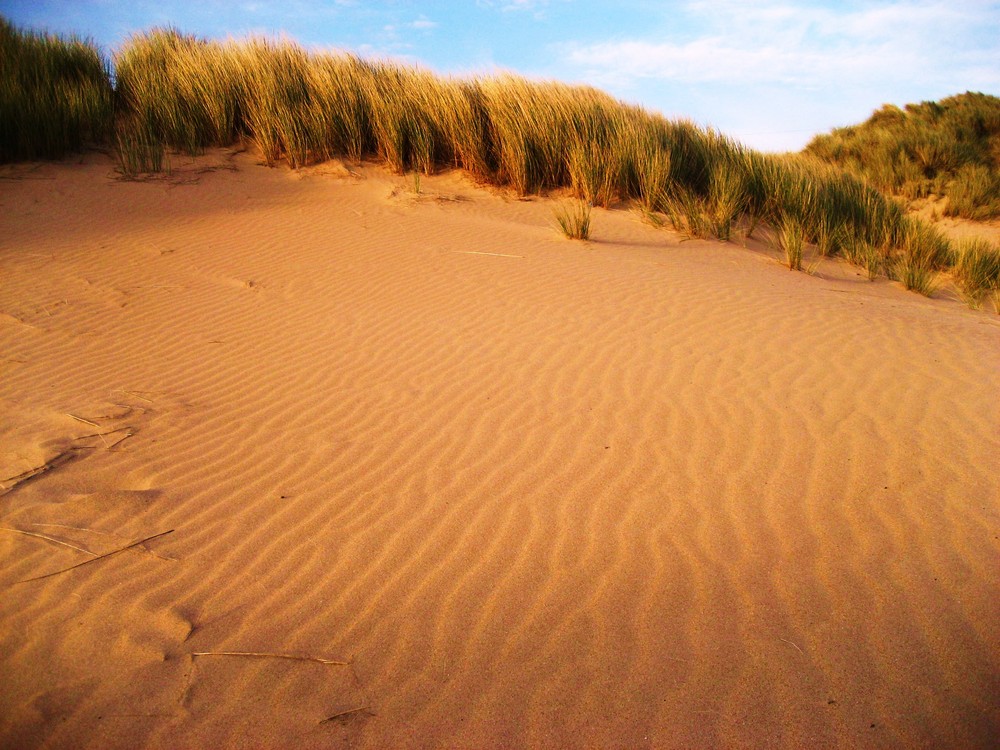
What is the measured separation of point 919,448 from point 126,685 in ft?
12.2

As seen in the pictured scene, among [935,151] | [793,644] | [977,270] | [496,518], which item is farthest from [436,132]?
[935,151]

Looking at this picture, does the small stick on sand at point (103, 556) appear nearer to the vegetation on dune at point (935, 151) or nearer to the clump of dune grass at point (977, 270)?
the clump of dune grass at point (977, 270)

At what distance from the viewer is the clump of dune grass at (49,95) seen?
9523mm

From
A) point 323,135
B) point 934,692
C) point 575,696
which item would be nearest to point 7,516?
point 575,696

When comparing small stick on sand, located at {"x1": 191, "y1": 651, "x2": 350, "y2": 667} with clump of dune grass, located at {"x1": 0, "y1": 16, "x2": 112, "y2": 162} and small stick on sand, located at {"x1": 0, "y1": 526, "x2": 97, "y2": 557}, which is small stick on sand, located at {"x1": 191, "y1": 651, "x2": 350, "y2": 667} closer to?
small stick on sand, located at {"x1": 0, "y1": 526, "x2": 97, "y2": 557}

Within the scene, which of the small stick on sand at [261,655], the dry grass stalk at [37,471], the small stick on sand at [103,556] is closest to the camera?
the small stick on sand at [261,655]

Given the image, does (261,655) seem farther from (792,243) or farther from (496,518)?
(792,243)

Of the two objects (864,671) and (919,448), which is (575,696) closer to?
(864,671)

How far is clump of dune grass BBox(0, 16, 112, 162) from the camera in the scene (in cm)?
952

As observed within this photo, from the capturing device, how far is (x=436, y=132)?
1084 centimetres

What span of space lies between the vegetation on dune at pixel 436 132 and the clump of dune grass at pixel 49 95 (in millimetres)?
27

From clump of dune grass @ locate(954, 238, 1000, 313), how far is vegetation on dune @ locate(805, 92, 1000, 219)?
6594mm

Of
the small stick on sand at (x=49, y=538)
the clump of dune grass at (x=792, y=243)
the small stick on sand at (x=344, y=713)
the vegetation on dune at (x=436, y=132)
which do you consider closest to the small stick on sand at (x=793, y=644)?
the small stick on sand at (x=344, y=713)

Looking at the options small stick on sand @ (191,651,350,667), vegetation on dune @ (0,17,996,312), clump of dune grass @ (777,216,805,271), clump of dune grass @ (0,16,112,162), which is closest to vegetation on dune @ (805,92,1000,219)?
vegetation on dune @ (0,17,996,312)
